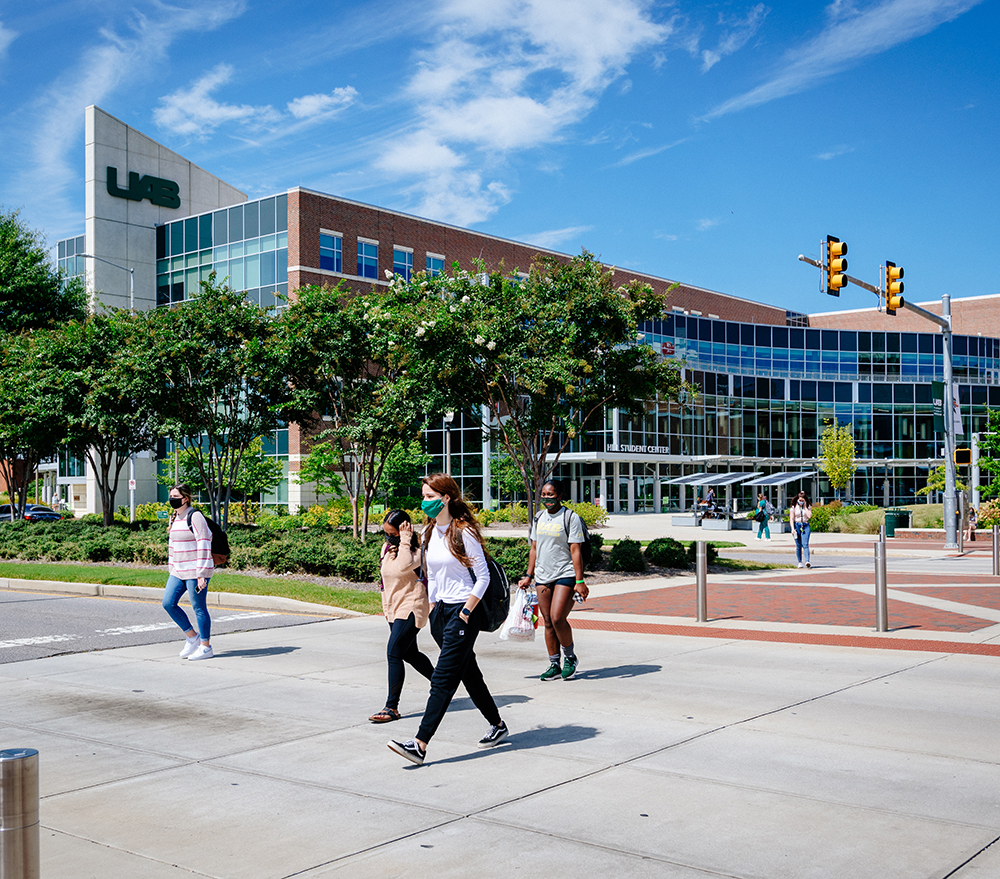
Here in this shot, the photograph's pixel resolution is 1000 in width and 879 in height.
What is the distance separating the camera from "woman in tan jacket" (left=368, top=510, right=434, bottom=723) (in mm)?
7621

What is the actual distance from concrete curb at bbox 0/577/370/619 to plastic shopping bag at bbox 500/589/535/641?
21.3 feet

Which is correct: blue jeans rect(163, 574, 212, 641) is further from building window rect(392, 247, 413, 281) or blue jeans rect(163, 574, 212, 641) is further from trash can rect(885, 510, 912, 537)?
building window rect(392, 247, 413, 281)

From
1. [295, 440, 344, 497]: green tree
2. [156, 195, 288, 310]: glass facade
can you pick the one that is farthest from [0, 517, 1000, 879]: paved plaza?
[156, 195, 288, 310]: glass facade

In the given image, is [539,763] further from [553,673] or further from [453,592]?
[553,673]

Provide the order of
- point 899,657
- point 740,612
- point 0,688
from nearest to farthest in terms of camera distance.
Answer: point 0,688 < point 899,657 < point 740,612

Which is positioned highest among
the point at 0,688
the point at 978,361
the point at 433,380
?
the point at 978,361

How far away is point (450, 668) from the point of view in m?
6.39

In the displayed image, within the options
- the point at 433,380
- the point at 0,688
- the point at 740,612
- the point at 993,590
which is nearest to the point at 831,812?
the point at 0,688

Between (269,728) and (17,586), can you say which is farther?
(17,586)

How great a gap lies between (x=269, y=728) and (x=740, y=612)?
341 inches

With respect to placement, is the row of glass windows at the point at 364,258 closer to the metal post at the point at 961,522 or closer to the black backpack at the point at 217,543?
the metal post at the point at 961,522

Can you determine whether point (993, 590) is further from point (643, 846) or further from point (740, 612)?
point (643, 846)

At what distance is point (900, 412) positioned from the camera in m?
73.8

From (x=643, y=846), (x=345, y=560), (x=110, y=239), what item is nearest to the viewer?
(x=643, y=846)
